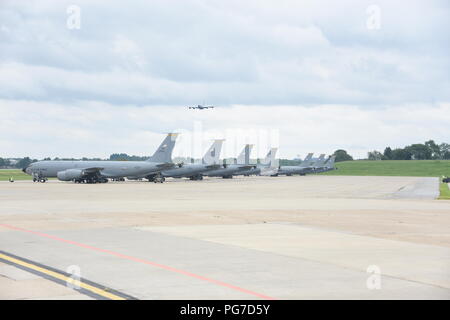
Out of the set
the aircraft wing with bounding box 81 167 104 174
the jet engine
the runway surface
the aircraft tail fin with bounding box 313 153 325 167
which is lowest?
the runway surface

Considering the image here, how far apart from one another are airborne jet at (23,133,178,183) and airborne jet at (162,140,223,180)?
25.1 ft

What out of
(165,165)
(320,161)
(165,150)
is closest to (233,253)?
(165,165)

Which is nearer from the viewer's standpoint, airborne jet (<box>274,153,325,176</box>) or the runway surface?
the runway surface

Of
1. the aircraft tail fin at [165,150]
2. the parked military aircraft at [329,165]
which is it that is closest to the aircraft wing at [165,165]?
the aircraft tail fin at [165,150]

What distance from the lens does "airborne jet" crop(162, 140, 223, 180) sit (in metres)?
101

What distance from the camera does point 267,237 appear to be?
20312 mm

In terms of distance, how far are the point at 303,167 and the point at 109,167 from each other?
85.6 metres

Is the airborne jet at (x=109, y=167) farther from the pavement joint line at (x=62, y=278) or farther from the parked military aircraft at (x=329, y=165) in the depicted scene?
the parked military aircraft at (x=329, y=165)

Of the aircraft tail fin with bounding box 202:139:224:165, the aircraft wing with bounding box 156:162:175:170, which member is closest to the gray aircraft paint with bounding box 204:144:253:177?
the aircraft tail fin with bounding box 202:139:224:165

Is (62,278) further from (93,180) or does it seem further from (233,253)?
(93,180)

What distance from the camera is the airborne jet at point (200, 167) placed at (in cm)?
10119

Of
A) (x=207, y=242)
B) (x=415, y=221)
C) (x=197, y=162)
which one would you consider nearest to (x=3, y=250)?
(x=207, y=242)

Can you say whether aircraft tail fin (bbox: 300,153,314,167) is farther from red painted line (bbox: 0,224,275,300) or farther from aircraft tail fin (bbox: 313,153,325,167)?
red painted line (bbox: 0,224,275,300)

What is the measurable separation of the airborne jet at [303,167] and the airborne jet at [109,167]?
6356 cm
